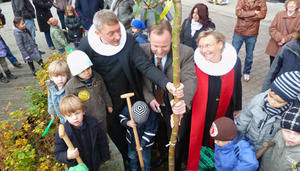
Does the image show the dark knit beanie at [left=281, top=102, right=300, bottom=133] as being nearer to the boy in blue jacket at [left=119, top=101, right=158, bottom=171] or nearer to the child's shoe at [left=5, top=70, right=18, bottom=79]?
the boy in blue jacket at [left=119, top=101, right=158, bottom=171]

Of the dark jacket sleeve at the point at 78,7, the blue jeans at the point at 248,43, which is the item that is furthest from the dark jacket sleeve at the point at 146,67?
the dark jacket sleeve at the point at 78,7

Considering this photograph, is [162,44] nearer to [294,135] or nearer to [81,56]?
[81,56]

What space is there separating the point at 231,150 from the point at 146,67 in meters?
1.21

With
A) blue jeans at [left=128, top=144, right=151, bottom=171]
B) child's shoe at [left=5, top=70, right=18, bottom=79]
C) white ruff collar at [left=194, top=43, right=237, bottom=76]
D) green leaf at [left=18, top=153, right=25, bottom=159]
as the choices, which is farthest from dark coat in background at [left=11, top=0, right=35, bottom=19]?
white ruff collar at [left=194, top=43, right=237, bottom=76]

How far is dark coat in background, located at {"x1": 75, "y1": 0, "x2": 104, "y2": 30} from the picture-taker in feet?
18.7

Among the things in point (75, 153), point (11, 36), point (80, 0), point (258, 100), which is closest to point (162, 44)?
point (258, 100)

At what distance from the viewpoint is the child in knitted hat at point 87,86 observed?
7.42 feet

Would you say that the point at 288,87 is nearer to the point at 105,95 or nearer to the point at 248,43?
the point at 105,95

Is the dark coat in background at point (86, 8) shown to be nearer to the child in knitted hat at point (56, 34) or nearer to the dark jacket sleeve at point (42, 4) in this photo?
the child in knitted hat at point (56, 34)

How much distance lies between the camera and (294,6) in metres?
4.06

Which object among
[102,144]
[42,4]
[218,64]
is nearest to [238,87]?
[218,64]

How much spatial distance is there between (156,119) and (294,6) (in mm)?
3535

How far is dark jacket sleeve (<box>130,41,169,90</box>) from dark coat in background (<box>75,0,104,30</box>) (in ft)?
12.5

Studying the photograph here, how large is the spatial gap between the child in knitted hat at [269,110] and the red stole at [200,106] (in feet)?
1.07
